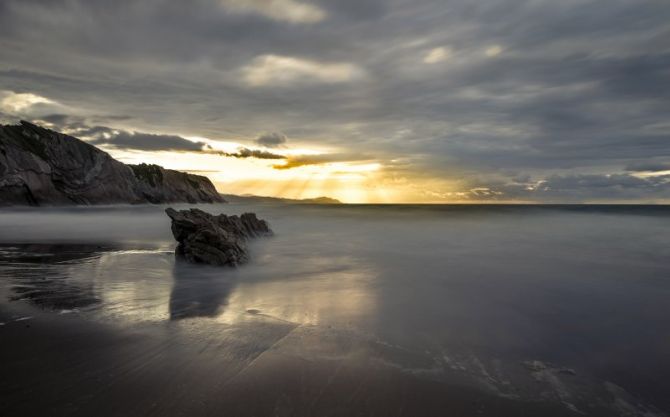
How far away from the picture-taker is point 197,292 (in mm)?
7250

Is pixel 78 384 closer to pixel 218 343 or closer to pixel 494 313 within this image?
pixel 218 343

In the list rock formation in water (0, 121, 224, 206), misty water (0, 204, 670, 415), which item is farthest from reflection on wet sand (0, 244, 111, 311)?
rock formation in water (0, 121, 224, 206)

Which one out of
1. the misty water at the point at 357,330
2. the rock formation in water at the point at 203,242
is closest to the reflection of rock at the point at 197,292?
the misty water at the point at 357,330

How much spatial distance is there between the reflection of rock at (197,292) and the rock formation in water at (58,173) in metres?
49.2

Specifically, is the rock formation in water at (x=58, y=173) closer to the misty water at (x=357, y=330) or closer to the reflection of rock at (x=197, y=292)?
the misty water at (x=357, y=330)

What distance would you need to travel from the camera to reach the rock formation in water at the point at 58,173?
44.3 m

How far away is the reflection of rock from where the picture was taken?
5.93 m

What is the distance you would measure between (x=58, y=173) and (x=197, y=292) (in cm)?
5861

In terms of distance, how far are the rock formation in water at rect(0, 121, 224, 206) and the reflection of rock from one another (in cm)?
4923

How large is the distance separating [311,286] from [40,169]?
182 feet

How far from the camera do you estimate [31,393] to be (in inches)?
121

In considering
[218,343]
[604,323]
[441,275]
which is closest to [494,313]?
[604,323]

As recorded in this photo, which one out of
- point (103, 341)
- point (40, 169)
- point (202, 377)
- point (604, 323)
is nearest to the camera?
point (202, 377)

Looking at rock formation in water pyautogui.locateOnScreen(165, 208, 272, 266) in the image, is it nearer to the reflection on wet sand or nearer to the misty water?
the misty water
